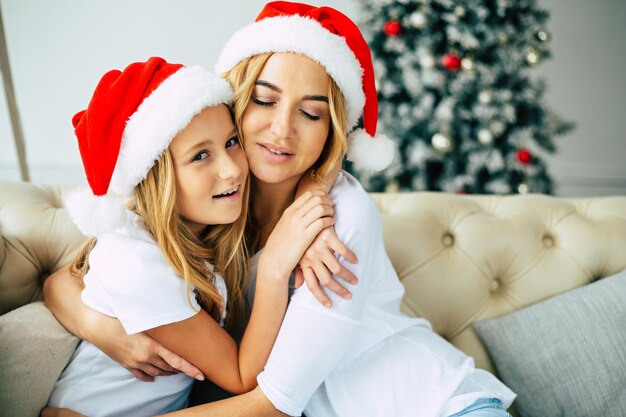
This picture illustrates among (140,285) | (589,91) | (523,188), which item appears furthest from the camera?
(589,91)

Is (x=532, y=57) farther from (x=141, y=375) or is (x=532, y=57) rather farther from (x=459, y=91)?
(x=141, y=375)

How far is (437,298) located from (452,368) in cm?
32

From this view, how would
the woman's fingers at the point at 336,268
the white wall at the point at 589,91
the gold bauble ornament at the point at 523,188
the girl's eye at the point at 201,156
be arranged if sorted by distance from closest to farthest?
the woman's fingers at the point at 336,268 < the girl's eye at the point at 201,156 < the gold bauble ornament at the point at 523,188 < the white wall at the point at 589,91

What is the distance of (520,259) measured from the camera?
1.37 metres

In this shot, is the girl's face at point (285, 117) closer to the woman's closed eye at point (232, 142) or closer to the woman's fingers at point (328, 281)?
the woman's closed eye at point (232, 142)

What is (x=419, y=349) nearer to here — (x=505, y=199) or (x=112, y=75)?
(x=505, y=199)

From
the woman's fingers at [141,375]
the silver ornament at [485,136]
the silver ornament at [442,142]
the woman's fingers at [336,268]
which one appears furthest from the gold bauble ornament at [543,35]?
the woman's fingers at [141,375]

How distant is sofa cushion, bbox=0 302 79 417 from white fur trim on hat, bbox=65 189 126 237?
Result: 27 centimetres

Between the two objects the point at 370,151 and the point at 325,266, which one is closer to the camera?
the point at 325,266

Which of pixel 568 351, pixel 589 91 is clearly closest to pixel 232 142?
pixel 568 351

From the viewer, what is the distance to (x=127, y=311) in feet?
2.96

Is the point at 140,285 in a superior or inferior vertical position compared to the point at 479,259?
superior

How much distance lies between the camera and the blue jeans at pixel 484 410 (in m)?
0.97

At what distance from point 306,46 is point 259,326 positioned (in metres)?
0.64
